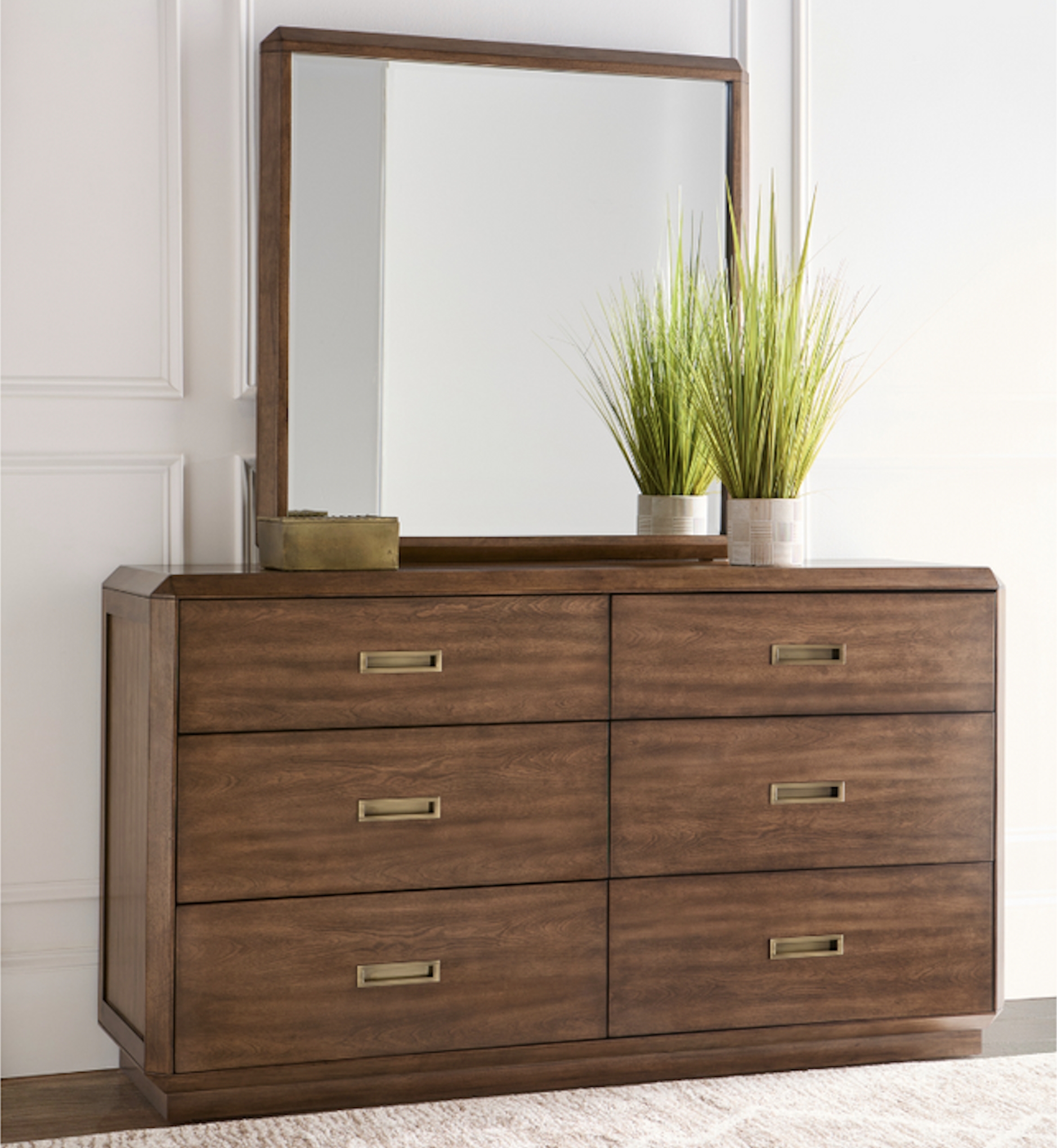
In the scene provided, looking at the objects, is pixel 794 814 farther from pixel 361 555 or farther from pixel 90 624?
pixel 90 624

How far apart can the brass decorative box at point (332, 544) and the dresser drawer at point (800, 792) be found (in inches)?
18.6

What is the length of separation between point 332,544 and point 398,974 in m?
0.67

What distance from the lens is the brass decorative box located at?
217cm

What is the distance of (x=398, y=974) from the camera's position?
218 cm

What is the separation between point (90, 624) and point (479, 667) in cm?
75

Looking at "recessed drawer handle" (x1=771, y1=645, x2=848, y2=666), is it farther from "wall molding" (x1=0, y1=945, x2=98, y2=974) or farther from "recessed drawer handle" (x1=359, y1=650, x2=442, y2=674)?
"wall molding" (x1=0, y1=945, x2=98, y2=974)

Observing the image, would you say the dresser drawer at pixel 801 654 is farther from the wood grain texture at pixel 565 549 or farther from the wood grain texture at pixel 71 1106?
the wood grain texture at pixel 71 1106

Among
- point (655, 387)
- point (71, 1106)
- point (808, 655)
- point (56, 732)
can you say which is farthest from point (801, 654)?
point (71, 1106)

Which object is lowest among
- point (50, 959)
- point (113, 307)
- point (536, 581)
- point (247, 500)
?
point (50, 959)

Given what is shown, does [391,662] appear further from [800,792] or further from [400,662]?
[800,792]

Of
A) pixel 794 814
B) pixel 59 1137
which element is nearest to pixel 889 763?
pixel 794 814

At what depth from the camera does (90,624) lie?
247cm

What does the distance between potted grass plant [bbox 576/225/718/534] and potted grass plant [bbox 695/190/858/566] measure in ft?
0.38

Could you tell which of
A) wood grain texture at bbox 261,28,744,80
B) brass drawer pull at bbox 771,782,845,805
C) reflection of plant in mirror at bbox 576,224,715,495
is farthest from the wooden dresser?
wood grain texture at bbox 261,28,744,80
